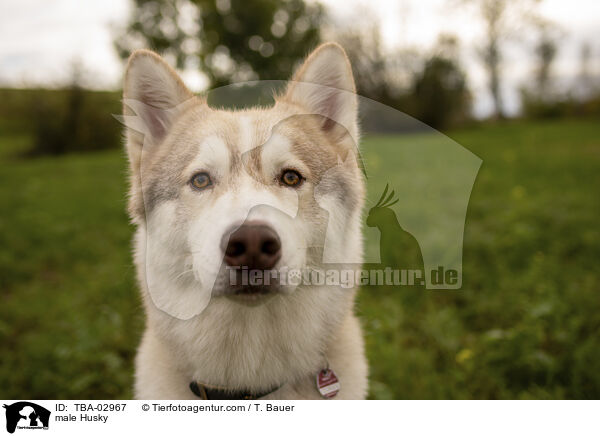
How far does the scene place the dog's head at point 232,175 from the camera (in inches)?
65.7

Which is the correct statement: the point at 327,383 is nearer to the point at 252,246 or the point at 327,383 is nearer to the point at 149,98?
the point at 252,246

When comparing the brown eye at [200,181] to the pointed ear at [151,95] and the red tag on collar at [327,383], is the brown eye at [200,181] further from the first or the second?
the red tag on collar at [327,383]

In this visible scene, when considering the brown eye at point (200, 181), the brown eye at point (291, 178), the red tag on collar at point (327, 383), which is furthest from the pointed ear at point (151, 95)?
the red tag on collar at point (327, 383)

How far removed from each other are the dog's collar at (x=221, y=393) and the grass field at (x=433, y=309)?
38.5 inches

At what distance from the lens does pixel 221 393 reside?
6.35 ft

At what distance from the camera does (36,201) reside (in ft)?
21.3

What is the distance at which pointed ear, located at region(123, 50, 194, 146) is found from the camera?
1.93 meters
